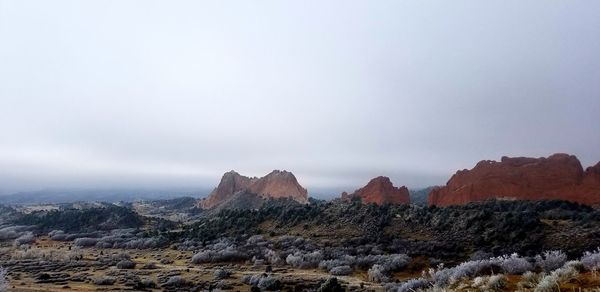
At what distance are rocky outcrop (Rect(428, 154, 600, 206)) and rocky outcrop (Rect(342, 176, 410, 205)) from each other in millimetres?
9131

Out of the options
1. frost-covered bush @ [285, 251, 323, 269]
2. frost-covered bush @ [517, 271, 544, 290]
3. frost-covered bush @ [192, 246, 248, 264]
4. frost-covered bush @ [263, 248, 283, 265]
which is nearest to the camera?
frost-covered bush @ [517, 271, 544, 290]

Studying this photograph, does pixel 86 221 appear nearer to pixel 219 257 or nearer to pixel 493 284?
pixel 219 257

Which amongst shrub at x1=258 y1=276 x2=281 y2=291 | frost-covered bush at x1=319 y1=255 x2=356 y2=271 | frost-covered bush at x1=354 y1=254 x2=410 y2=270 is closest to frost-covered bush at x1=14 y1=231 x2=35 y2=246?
frost-covered bush at x1=319 y1=255 x2=356 y2=271

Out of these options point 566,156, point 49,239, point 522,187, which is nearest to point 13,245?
point 49,239

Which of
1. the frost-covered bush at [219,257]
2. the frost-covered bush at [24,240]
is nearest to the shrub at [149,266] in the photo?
the frost-covered bush at [219,257]

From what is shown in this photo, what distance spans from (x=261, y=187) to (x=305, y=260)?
96217 mm

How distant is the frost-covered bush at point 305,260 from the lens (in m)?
38.2

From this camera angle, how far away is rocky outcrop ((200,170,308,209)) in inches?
5153

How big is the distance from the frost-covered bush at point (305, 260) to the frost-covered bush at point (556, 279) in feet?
84.0

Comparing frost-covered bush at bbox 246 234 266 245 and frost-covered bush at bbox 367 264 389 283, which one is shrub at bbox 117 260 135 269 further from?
frost-covered bush at bbox 367 264 389 283

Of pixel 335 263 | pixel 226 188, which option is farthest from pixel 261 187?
pixel 335 263

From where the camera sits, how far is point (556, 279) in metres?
13.4

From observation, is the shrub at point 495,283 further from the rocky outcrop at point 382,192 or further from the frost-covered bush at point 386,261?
the rocky outcrop at point 382,192

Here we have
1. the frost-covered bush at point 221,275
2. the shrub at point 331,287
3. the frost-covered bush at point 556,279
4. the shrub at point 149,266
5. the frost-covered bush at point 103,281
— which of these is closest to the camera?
the frost-covered bush at point 556,279
